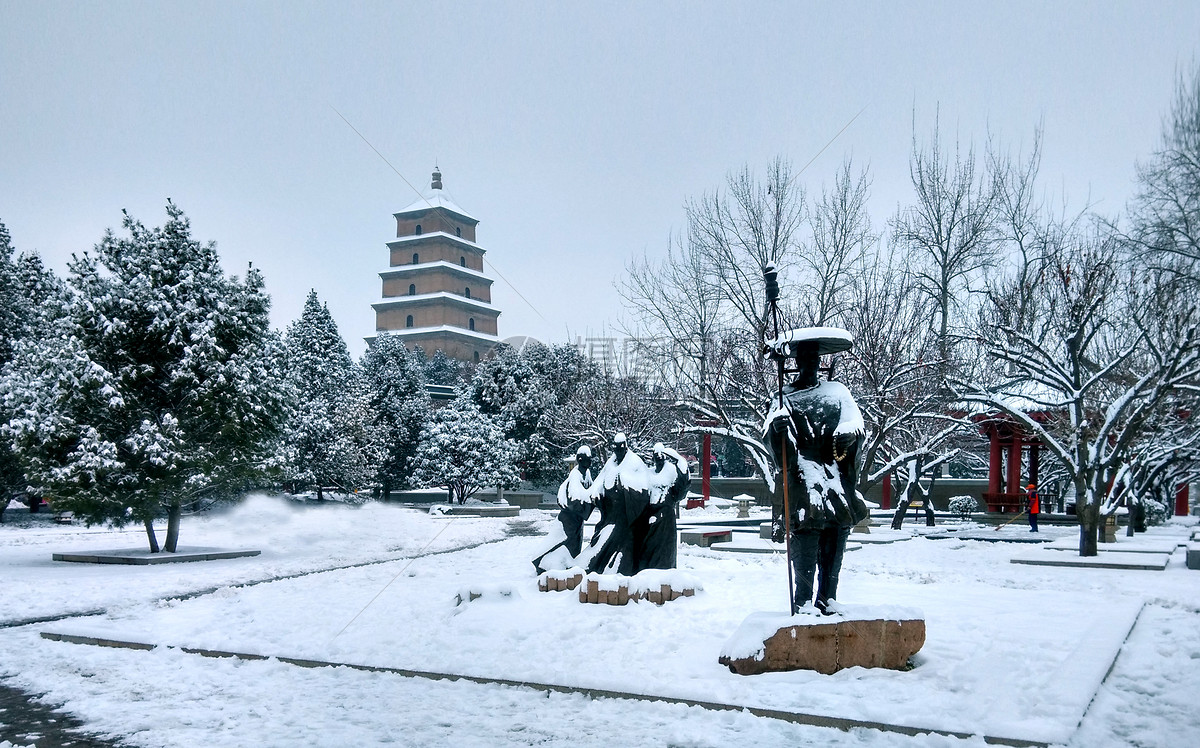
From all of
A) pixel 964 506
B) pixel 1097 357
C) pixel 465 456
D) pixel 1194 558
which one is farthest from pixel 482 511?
pixel 1194 558

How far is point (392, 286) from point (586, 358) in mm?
37432

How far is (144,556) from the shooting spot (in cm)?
1540

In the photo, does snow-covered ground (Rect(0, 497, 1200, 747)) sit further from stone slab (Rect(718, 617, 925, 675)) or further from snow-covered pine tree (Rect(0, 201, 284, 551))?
snow-covered pine tree (Rect(0, 201, 284, 551))

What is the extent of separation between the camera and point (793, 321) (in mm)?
22656

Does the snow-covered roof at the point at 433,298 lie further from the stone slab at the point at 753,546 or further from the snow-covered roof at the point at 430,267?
the stone slab at the point at 753,546

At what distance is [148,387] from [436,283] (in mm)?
61579

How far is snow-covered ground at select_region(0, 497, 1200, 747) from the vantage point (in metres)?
5.18

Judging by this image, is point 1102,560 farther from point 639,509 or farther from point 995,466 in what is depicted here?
point 995,466

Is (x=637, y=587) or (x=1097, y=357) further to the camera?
(x=1097, y=357)

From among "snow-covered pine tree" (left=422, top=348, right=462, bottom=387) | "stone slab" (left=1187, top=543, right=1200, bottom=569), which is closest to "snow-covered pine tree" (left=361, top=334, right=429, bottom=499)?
"snow-covered pine tree" (left=422, top=348, right=462, bottom=387)

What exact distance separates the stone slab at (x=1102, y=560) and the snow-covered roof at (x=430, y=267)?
65009mm

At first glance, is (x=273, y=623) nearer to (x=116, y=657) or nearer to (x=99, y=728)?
(x=116, y=657)

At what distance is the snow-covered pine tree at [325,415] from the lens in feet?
114

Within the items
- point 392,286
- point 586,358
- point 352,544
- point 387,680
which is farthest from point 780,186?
point 392,286
